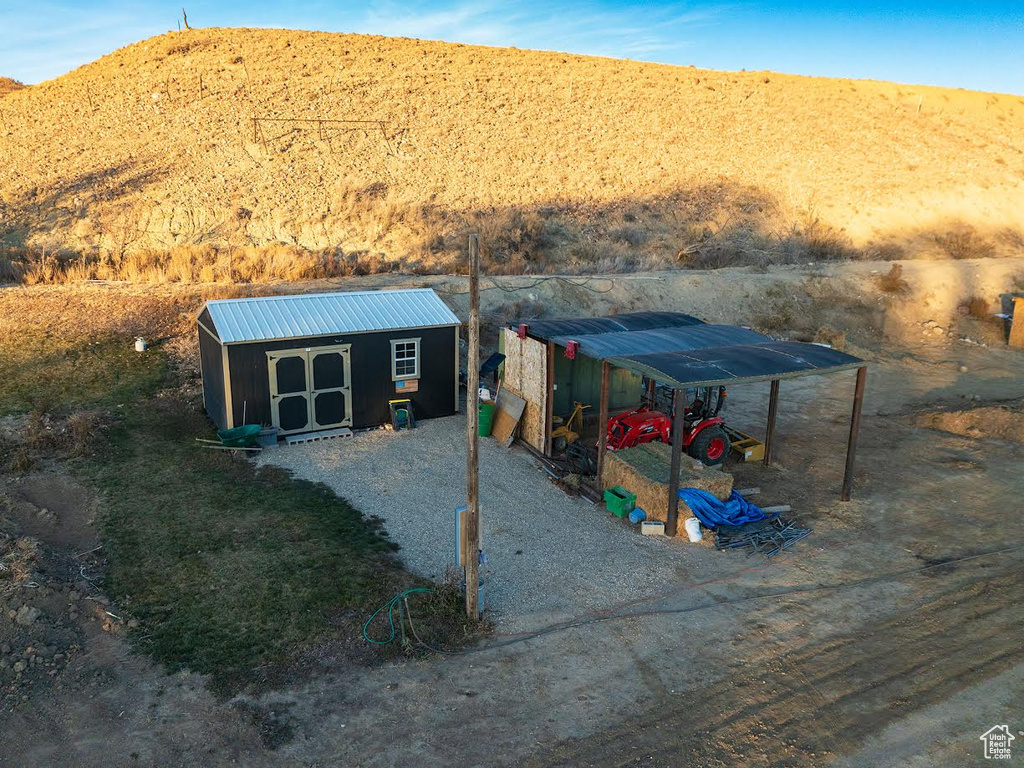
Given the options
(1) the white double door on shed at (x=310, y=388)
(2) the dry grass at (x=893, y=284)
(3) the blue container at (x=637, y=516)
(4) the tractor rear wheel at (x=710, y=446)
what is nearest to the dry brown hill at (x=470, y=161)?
(2) the dry grass at (x=893, y=284)

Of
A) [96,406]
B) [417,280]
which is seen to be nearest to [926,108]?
[417,280]

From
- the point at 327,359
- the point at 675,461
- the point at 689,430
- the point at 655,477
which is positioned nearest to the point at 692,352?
the point at 689,430

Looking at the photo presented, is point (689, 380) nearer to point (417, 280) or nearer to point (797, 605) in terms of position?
point (797, 605)

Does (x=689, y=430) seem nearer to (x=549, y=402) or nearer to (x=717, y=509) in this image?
(x=549, y=402)

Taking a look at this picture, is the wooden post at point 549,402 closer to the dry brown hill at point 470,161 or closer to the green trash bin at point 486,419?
the green trash bin at point 486,419

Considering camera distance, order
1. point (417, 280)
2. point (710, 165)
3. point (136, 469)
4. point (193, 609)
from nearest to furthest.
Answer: point (193, 609) < point (136, 469) < point (417, 280) < point (710, 165)

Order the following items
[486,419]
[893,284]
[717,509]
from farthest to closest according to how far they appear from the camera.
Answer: [893,284], [486,419], [717,509]
